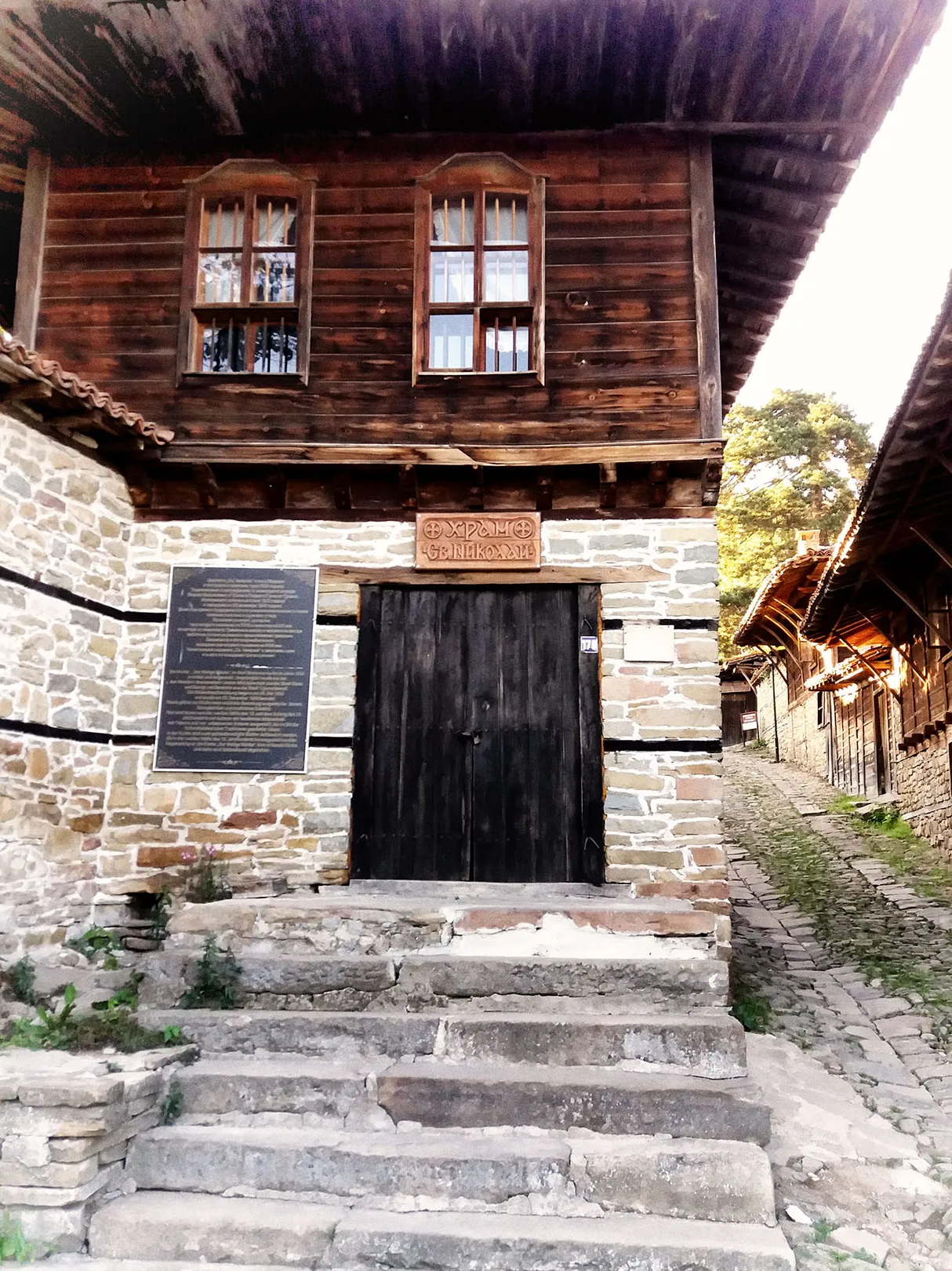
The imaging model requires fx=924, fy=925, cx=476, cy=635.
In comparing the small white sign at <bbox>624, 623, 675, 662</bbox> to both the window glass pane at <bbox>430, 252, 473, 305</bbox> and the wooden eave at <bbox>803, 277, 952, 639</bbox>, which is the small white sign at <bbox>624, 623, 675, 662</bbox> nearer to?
the window glass pane at <bbox>430, 252, 473, 305</bbox>

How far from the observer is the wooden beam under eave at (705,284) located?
702 centimetres

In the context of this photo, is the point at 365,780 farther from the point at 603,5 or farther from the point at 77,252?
the point at 603,5

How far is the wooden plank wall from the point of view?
715 cm

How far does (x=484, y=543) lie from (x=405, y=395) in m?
1.34


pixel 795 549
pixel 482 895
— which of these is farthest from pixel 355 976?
pixel 795 549

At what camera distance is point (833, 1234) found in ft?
13.1

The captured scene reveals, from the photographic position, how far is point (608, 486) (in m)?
6.92

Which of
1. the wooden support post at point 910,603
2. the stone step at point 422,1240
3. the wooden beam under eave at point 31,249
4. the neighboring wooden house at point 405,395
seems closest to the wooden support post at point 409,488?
the neighboring wooden house at point 405,395

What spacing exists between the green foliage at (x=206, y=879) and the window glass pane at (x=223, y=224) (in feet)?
15.8

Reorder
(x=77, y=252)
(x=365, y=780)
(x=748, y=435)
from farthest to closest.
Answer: (x=748, y=435), (x=77, y=252), (x=365, y=780)

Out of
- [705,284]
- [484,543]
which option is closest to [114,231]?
[484,543]

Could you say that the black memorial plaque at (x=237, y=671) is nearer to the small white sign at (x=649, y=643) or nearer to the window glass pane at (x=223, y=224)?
the small white sign at (x=649, y=643)

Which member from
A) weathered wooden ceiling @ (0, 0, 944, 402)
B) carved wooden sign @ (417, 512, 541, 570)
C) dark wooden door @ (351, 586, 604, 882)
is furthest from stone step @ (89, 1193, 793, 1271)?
weathered wooden ceiling @ (0, 0, 944, 402)

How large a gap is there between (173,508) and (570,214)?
12.8ft
